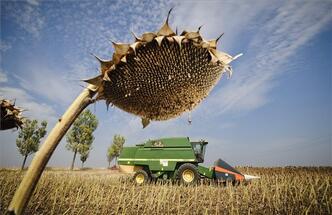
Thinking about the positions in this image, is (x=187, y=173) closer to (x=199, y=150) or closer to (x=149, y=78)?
(x=199, y=150)

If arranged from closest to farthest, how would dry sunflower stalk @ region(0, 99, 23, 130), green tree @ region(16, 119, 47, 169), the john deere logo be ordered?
dry sunflower stalk @ region(0, 99, 23, 130)
the john deere logo
green tree @ region(16, 119, 47, 169)

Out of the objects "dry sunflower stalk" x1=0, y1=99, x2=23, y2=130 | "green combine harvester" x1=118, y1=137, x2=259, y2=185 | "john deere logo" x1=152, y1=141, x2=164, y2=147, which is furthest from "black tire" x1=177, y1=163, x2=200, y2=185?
"dry sunflower stalk" x1=0, y1=99, x2=23, y2=130

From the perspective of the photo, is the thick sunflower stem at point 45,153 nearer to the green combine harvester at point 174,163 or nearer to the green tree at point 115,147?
the green combine harvester at point 174,163

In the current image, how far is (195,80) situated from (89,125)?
32.4 meters

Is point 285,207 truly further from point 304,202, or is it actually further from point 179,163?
point 179,163

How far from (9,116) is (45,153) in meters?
1.12

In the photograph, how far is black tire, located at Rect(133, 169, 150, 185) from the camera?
14.4 m

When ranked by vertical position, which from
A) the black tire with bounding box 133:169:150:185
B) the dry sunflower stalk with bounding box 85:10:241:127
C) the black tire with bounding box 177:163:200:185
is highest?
the dry sunflower stalk with bounding box 85:10:241:127

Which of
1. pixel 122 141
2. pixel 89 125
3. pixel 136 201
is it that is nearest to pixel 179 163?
pixel 136 201

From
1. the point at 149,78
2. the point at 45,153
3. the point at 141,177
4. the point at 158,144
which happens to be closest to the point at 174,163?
the point at 158,144

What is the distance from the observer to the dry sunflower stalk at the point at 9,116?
2134 millimetres

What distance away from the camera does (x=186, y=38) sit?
130cm

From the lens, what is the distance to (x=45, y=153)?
4.19ft

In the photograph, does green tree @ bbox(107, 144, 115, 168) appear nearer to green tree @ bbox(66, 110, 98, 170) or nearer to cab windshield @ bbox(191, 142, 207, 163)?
green tree @ bbox(66, 110, 98, 170)
